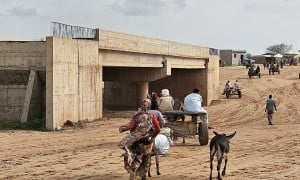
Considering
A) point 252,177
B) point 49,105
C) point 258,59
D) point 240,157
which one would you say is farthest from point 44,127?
point 258,59

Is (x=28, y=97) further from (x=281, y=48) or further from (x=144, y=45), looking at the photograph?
(x=281, y=48)

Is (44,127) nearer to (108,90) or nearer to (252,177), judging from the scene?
(252,177)

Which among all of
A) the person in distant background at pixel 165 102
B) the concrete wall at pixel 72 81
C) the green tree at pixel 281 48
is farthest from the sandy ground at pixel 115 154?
the green tree at pixel 281 48

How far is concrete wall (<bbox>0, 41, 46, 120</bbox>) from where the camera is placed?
21.7 m

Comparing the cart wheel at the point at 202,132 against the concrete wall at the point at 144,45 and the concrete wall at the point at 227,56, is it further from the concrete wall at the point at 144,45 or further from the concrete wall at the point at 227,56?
the concrete wall at the point at 227,56

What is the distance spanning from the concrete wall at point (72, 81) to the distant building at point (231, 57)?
62.7 meters

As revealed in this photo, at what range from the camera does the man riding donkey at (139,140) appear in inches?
386

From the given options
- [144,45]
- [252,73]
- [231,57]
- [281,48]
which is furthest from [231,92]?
[281,48]

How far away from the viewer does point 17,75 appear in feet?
72.9

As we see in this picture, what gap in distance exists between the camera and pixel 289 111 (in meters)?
32.9

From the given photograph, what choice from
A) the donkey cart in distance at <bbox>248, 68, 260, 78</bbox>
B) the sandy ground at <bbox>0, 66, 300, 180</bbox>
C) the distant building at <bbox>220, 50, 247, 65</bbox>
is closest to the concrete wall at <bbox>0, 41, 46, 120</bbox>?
the sandy ground at <bbox>0, 66, 300, 180</bbox>

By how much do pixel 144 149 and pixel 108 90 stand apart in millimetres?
28511

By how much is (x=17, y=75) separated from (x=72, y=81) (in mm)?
2458

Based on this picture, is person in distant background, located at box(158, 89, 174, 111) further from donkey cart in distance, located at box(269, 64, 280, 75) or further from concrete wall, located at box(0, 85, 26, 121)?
donkey cart in distance, located at box(269, 64, 280, 75)
